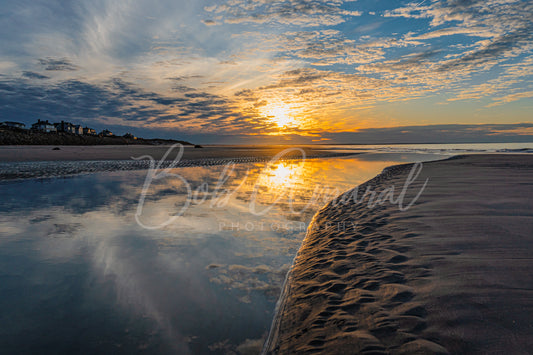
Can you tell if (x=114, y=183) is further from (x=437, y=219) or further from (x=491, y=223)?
(x=491, y=223)

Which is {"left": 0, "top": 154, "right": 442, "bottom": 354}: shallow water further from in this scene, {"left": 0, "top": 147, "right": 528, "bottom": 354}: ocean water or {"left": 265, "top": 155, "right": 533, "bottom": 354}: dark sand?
{"left": 265, "top": 155, "right": 533, "bottom": 354}: dark sand

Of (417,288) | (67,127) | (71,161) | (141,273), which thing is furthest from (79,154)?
(67,127)

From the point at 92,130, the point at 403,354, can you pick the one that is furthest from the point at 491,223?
the point at 92,130

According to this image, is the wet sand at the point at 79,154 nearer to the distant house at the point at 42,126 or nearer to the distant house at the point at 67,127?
the distant house at the point at 42,126

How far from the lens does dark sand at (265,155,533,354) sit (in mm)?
2584

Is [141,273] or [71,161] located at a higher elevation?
[71,161]

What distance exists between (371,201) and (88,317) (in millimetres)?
8909

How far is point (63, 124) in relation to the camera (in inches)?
4673

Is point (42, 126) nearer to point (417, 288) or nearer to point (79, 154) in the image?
point (79, 154)

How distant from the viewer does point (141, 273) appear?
4.73 meters

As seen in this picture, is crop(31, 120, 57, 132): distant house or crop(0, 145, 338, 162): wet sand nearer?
crop(0, 145, 338, 162): wet sand

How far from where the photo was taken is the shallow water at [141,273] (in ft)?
10.6

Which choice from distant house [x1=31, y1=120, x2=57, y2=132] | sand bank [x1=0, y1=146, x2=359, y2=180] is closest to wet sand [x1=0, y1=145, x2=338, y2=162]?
sand bank [x1=0, y1=146, x2=359, y2=180]

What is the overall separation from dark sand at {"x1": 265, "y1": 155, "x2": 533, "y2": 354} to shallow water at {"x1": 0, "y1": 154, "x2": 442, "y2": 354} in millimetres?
589
